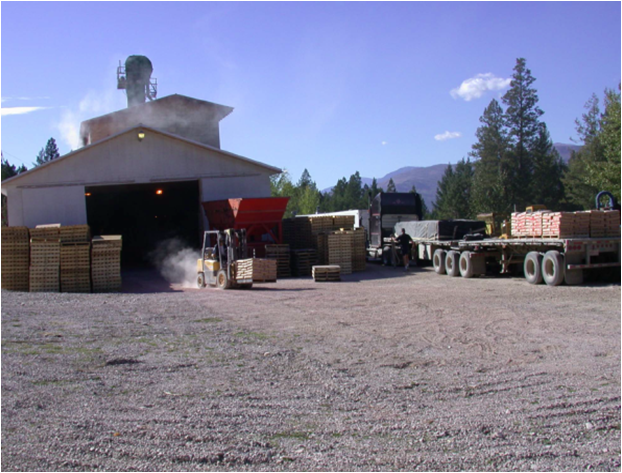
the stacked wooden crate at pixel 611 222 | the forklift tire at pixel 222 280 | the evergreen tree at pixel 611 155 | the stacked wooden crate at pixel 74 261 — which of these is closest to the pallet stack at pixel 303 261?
the forklift tire at pixel 222 280

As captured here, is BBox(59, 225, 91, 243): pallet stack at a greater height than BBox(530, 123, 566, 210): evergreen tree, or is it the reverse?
BBox(530, 123, 566, 210): evergreen tree

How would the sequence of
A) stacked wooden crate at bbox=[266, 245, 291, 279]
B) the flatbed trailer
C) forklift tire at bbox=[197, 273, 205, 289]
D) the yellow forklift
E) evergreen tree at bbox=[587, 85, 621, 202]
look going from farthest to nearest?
evergreen tree at bbox=[587, 85, 621, 202], stacked wooden crate at bbox=[266, 245, 291, 279], forklift tire at bbox=[197, 273, 205, 289], the yellow forklift, the flatbed trailer

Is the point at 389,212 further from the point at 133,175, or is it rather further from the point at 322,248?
the point at 133,175

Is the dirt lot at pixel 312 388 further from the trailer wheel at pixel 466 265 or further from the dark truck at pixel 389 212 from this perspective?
the dark truck at pixel 389 212

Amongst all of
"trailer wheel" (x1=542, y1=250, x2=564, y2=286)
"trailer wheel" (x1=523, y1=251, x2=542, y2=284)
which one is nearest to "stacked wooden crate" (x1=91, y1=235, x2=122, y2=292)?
"trailer wheel" (x1=523, y1=251, x2=542, y2=284)

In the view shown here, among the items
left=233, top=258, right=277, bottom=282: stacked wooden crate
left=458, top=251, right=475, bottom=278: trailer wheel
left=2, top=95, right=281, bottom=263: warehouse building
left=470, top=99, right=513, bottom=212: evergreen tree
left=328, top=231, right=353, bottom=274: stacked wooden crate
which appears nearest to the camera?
left=233, top=258, right=277, bottom=282: stacked wooden crate

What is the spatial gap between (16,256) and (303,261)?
10681 millimetres

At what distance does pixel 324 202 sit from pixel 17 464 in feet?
289

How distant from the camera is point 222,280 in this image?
18.9 m

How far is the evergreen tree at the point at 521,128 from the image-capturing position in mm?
58875

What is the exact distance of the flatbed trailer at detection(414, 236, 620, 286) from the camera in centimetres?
1720

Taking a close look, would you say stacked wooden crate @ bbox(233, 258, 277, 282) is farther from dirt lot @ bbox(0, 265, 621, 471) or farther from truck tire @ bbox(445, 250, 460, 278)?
truck tire @ bbox(445, 250, 460, 278)

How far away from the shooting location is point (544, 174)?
59.9 m

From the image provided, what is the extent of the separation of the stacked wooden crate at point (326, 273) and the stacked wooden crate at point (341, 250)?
8.69ft
